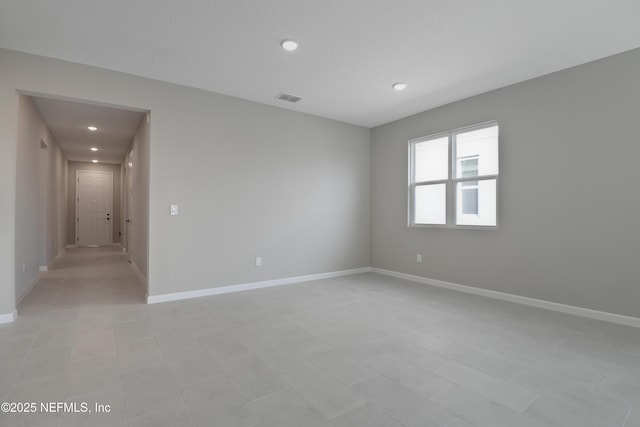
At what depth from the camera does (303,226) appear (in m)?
5.19

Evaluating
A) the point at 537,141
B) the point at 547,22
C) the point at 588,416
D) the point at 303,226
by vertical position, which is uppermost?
the point at 547,22

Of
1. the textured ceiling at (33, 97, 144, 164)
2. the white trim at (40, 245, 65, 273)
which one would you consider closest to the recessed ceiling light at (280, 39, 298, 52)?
the textured ceiling at (33, 97, 144, 164)

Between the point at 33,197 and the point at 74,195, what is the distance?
18.4 ft

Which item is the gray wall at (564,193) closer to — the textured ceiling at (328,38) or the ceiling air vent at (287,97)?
the textured ceiling at (328,38)

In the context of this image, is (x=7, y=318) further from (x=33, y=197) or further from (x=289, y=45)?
(x=289, y=45)

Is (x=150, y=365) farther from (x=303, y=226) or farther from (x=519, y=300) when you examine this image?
(x=519, y=300)

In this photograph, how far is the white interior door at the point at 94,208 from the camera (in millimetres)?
9469

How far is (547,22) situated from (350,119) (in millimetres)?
3235

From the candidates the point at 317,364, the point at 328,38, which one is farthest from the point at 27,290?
the point at 328,38

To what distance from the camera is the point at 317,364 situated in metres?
2.28

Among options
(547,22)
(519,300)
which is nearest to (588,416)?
(519,300)

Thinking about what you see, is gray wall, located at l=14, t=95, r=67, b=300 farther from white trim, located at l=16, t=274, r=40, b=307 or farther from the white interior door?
the white interior door

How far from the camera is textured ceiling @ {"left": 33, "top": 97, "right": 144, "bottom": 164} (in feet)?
15.2

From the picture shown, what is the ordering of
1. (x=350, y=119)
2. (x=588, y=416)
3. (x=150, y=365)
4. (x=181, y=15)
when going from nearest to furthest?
(x=588, y=416), (x=150, y=365), (x=181, y=15), (x=350, y=119)
